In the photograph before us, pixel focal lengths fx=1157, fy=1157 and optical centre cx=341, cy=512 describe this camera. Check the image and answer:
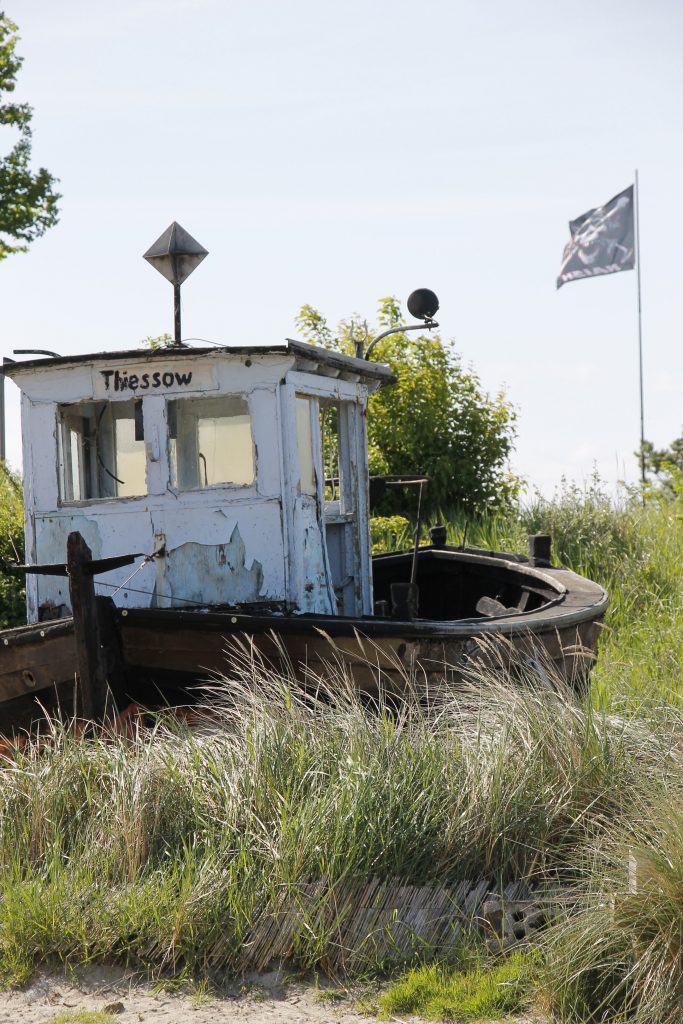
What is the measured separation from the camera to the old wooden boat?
20.9 ft

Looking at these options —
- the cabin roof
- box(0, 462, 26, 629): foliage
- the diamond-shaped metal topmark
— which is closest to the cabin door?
the cabin roof

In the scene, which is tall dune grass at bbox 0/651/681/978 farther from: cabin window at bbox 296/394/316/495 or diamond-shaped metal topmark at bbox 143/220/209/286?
diamond-shaped metal topmark at bbox 143/220/209/286

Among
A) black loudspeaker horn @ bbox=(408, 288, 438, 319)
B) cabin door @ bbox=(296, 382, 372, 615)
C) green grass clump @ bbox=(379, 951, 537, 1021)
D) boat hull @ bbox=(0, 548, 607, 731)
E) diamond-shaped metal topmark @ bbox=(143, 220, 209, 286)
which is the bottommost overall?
green grass clump @ bbox=(379, 951, 537, 1021)

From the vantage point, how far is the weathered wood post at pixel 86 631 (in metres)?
6.11

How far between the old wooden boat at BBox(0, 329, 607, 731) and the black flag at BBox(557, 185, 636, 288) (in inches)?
611

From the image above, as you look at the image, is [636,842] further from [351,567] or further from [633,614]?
[633,614]

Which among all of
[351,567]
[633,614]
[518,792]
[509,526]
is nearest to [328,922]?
[518,792]

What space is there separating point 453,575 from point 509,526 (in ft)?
15.5

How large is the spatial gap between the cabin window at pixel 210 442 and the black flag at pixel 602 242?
1641cm

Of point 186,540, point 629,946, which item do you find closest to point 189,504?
point 186,540

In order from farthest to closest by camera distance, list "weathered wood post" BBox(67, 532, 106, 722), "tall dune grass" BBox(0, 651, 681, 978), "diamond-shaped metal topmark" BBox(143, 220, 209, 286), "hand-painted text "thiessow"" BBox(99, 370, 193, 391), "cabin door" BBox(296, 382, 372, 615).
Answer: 1. "cabin door" BBox(296, 382, 372, 615)
2. "diamond-shaped metal topmark" BBox(143, 220, 209, 286)
3. "hand-painted text "thiessow"" BBox(99, 370, 193, 391)
4. "weathered wood post" BBox(67, 532, 106, 722)
5. "tall dune grass" BBox(0, 651, 681, 978)

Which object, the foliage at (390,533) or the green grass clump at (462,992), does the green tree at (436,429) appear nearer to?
the foliage at (390,533)

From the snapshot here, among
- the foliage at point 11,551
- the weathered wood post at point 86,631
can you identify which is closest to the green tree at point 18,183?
the foliage at point 11,551

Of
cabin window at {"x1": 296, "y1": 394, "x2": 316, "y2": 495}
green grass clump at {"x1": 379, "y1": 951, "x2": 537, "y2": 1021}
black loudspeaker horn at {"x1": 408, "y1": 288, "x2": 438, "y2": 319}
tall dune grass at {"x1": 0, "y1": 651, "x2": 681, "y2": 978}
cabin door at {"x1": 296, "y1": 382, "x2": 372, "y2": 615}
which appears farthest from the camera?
black loudspeaker horn at {"x1": 408, "y1": 288, "x2": 438, "y2": 319}
